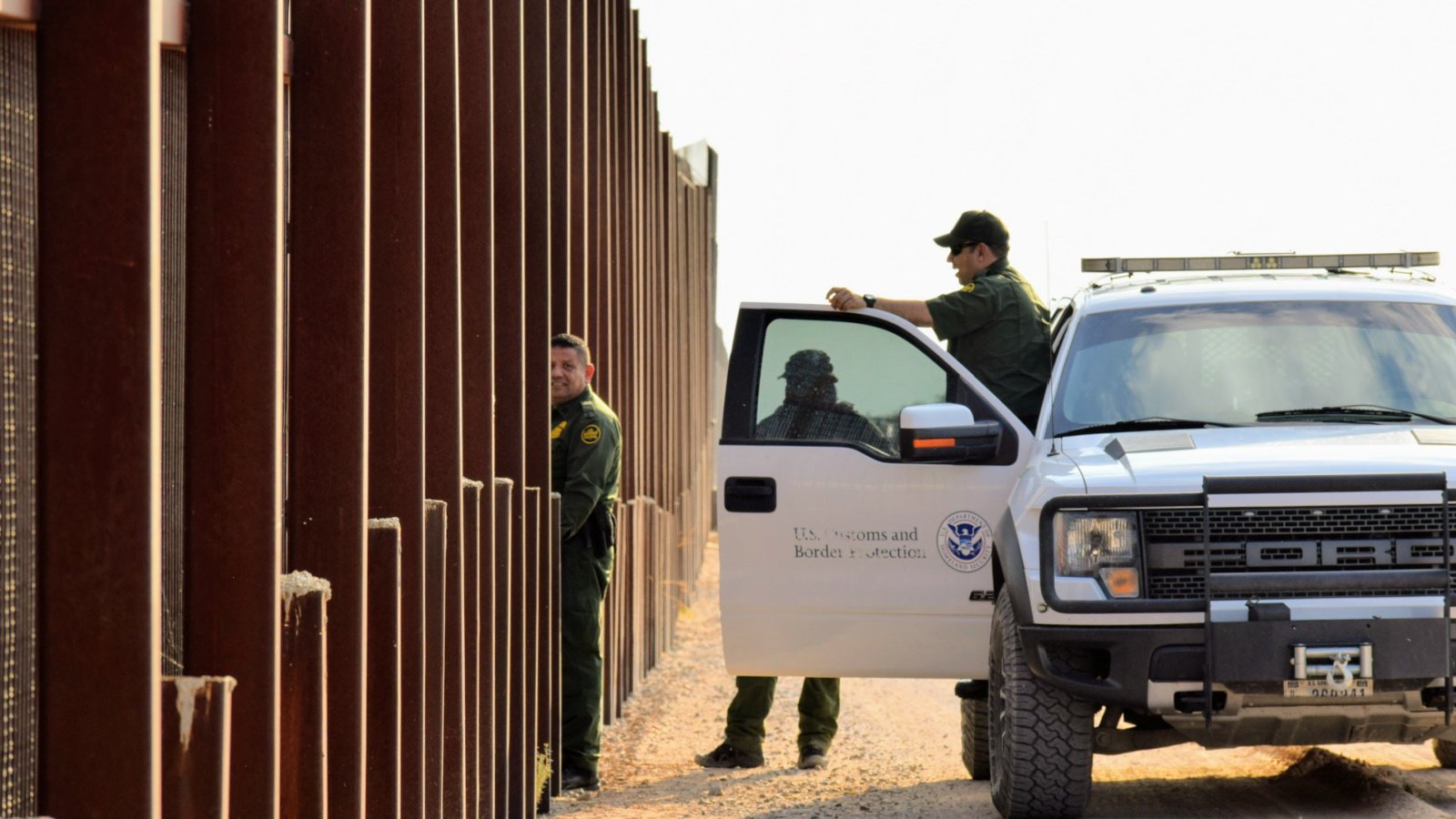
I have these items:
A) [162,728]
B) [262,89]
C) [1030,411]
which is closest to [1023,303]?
[1030,411]

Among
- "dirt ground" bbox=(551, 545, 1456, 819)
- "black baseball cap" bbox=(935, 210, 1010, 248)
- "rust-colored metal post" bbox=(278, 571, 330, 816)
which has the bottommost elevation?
"dirt ground" bbox=(551, 545, 1456, 819)

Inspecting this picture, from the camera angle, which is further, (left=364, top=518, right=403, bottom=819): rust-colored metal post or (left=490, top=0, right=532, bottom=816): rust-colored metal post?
(left=490, top=0, right=532, bottom=816): rust-colored metal post

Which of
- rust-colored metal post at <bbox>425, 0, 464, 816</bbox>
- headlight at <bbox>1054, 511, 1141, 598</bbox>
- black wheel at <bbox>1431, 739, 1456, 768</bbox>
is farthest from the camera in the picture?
black wheel at <bbox>1431, 739, 1456, 768</bbox>

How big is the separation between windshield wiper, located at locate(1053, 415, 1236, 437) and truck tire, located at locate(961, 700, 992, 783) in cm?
168

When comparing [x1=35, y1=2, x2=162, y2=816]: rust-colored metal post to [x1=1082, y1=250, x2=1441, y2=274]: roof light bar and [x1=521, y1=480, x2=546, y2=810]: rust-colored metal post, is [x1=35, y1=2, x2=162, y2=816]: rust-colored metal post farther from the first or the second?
[x1=1082, y1=250, x2=1441, y2=274]: roof light bar

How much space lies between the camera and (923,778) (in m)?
9.06

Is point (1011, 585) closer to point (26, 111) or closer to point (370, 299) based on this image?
point (370, 299)

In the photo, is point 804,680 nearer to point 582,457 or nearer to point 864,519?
point 582,457

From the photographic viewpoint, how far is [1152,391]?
7.43 m

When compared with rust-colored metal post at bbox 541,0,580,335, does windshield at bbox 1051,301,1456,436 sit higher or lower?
lower

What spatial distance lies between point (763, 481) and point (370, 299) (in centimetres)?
268

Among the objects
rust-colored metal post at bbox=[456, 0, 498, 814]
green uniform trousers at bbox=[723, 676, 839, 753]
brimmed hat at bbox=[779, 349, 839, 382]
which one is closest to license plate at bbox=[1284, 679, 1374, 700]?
brimmed hat at bbox=[779, 349, 839, 382]

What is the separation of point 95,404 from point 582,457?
5642mm

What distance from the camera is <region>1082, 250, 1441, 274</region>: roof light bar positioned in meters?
8.22
